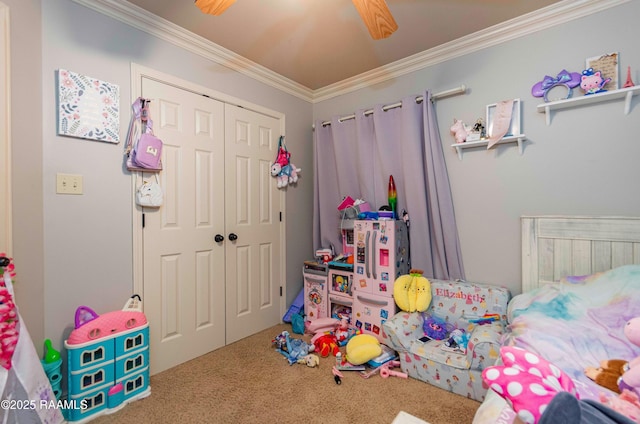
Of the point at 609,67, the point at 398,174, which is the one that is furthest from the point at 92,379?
the point at 609,67

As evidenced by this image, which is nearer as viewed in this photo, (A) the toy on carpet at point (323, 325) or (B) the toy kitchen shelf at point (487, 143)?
(B) the toy kitchen shelf at point (487, 143)

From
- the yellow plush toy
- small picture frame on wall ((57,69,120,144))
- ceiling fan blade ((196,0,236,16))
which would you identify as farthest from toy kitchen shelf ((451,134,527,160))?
small picture frame on wall ((57,69,120,144))

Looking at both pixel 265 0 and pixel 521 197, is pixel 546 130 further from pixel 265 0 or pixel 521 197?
pixel 265 0

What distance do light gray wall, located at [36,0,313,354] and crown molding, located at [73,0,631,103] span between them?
2.8 inches

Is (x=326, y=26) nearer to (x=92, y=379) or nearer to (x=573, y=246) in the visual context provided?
(x=573, y=246)

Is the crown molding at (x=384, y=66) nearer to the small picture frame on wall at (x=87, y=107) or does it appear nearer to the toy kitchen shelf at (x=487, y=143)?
the small picture frame on wall at (x=87, y=107)

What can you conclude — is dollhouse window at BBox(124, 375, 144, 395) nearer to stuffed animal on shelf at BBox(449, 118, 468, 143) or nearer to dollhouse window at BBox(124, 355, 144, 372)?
dollhouse window at BBox(124, 355, 144, 372)

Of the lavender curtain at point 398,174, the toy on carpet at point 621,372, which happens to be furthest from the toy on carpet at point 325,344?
the toy on carpet at point 621,372

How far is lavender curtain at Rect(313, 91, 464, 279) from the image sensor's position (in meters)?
2.42

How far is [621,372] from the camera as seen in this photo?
1112mm

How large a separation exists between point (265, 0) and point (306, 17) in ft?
0.99

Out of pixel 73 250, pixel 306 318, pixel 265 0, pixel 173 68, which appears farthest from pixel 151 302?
pixel 265 0

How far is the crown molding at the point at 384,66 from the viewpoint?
188 centimetres

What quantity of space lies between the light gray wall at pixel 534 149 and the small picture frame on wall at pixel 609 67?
1.6 inches
